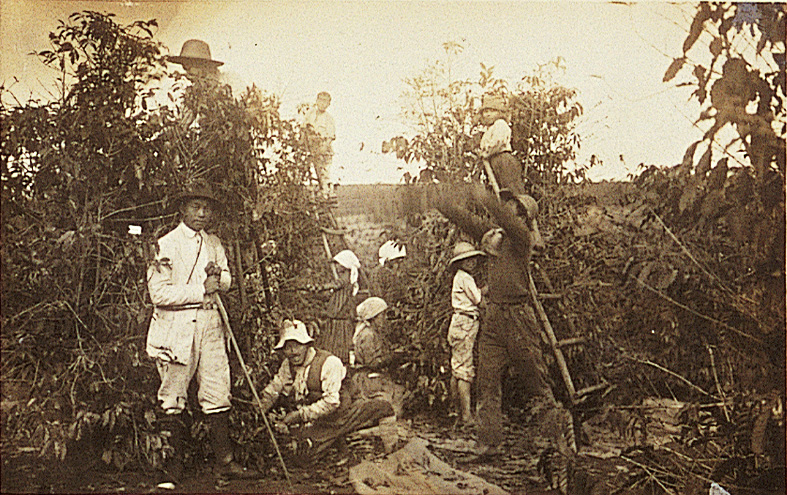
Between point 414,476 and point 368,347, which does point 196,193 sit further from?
point 414,476

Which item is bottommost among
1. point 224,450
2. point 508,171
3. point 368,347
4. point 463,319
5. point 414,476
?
point 414,476

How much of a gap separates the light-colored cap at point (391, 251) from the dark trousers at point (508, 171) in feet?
1.60

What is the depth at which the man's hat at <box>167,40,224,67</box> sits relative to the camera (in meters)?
3.54

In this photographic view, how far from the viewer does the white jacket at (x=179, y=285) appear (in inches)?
138

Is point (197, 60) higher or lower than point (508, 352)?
higher

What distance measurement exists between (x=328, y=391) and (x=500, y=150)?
1.23 m

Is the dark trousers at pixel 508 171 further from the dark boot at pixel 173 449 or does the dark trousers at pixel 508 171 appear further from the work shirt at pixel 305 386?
the dark boot at pixel 173 449

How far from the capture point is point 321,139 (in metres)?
3.55

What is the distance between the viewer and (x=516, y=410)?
3.52m

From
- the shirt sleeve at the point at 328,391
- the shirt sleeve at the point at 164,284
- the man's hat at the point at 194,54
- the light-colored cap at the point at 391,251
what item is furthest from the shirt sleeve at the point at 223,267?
the man's hat at the point at 194,54

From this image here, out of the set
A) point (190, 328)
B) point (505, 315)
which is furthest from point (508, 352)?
point (190, 328)

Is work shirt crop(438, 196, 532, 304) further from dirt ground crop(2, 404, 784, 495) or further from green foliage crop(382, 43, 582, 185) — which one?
dirt ground crop(2, 404, 784, 495)

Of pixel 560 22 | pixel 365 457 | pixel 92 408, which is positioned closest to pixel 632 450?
pixel 365 457

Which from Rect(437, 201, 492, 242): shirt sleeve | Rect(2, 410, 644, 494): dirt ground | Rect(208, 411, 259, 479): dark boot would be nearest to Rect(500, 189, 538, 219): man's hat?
Rect(437, 201, 492, 242): shirt sleeve
